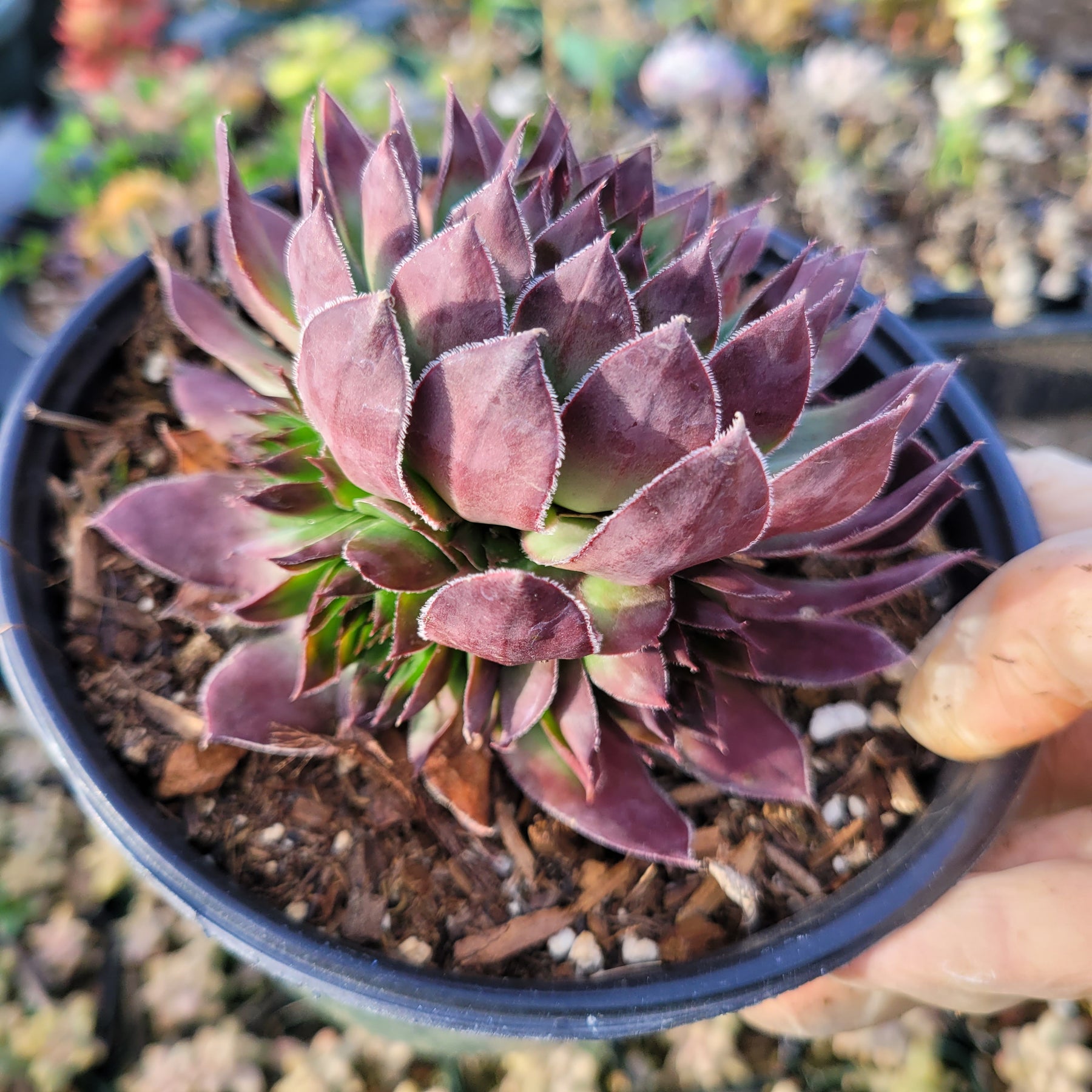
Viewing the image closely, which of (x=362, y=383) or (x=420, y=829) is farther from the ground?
(x=362, y=383)

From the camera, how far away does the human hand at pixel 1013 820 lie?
2.30ft

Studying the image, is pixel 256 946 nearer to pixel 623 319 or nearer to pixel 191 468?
pixel 191 468

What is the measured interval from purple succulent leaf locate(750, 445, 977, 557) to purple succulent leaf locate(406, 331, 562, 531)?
0.22 meters

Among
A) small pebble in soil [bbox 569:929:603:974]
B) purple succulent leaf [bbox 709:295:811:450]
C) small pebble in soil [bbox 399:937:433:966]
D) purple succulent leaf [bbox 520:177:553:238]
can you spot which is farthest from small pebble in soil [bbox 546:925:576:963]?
purple succulent leaf [bbox 520:177:553:238]

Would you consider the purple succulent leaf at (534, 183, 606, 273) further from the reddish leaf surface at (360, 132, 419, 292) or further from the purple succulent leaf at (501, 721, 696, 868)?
the purple succulent leaf at (501, 721, 696, 868)

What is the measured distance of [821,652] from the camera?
2.48 feet

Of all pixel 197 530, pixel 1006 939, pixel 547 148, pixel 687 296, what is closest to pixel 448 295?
pixel 687 296

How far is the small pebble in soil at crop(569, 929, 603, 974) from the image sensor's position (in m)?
0.75

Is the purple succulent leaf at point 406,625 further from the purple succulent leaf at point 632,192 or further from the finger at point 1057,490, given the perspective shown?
the finger at point 1057,490

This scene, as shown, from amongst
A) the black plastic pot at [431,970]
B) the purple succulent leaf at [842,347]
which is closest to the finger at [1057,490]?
the black plastic pot at [431,970]

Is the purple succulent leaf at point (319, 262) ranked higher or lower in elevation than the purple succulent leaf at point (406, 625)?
higher

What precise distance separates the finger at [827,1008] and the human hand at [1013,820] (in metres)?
0.04

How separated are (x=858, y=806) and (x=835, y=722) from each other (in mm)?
84

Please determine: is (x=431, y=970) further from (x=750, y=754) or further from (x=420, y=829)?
(x=750, y=754)
